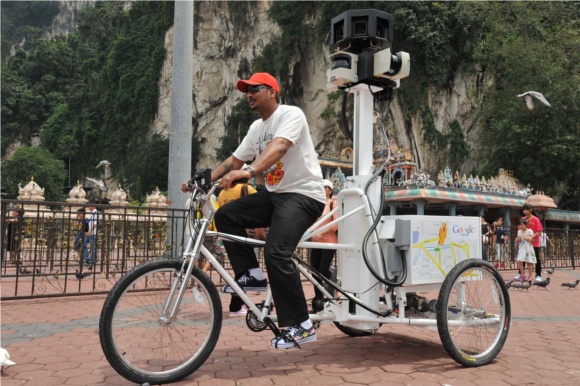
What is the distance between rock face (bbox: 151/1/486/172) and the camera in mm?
33781

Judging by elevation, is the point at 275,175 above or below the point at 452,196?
below

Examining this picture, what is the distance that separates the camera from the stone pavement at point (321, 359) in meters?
3.00

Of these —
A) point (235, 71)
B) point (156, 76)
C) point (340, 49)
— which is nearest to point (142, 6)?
point (156, 76)

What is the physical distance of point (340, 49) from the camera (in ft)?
12.5

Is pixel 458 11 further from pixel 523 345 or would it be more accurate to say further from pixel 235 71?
pixel 523 345

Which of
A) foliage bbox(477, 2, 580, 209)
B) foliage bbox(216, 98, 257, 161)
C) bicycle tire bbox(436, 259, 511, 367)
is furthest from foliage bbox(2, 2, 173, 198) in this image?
bicycle tire bbox(436, 259, 511, 367)

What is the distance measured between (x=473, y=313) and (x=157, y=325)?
2273mm

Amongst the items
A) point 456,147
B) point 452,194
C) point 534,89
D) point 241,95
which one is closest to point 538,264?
point 452,194

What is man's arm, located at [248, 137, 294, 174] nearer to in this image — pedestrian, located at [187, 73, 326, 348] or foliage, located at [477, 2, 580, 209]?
pedestrian, located at [187, 73, 326, 348]

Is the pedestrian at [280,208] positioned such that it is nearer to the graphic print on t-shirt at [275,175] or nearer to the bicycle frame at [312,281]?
the graphic print on t-shirt at [275,175]

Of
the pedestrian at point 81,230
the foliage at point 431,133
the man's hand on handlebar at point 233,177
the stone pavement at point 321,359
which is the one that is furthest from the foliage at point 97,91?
the man's hand on handlebar at point 233,177

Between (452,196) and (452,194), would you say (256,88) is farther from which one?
(452,194)

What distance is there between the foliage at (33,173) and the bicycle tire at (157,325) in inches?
1877

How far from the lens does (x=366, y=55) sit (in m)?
3.70
